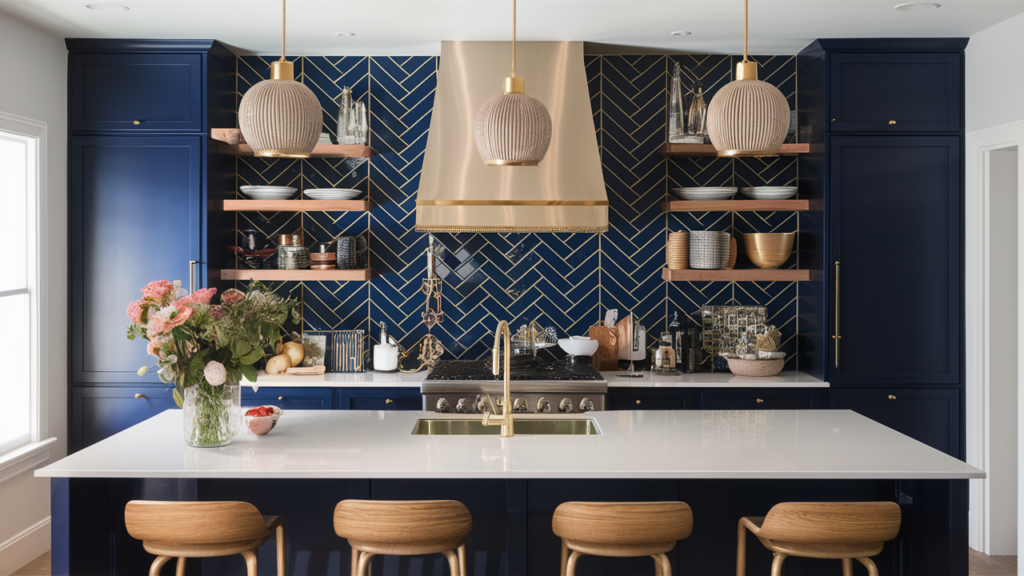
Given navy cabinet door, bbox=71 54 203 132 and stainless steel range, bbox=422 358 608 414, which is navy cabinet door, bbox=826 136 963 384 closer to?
stainless steel range, bbox=422 358 608 414

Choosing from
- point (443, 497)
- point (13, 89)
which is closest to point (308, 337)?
point (13, 89)

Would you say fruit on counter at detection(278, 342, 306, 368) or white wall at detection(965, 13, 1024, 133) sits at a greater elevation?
white wall at detection(965, 13, 1024, 133)

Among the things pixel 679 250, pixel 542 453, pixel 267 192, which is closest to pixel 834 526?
pixel 542 453

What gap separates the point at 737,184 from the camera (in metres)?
4.39

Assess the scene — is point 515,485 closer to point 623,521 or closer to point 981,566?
point 623,521

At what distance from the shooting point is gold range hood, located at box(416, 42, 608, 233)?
153 inches

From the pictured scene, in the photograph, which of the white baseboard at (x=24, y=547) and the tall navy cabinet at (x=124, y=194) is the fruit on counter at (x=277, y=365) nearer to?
the tall navy cabinet at (x=124, y=194)

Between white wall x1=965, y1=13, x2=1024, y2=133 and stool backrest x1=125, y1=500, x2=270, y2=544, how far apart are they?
3.94 m

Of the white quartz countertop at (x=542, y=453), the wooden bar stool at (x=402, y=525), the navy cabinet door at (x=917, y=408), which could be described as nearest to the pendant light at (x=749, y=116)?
the white quartz countertop at (x=542, y=453)

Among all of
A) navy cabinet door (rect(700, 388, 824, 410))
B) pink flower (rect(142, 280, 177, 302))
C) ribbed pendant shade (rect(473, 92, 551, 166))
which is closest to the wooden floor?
navy cabinet door (rect(700, 388, 824, 410))

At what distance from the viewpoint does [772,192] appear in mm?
4152

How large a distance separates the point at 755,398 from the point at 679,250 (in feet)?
3.14

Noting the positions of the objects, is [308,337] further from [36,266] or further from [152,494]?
[152,494]

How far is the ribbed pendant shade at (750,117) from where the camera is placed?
228 centimetres
